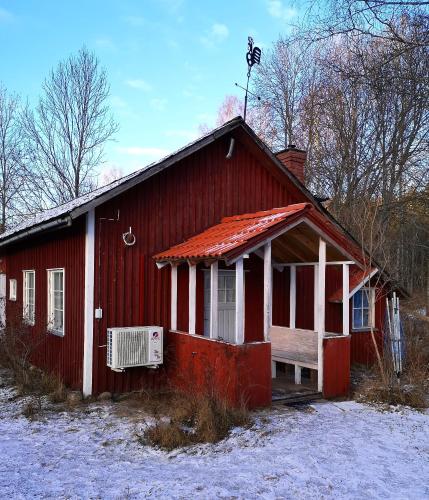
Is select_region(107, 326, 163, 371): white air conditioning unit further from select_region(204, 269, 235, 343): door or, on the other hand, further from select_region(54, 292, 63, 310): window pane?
select_region(54, 292, 63, 310): window pane

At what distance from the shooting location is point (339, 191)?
20.8m

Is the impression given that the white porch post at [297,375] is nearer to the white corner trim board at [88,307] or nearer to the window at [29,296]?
the white corner trim board at [88,307]

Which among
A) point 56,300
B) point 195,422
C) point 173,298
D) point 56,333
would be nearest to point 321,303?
point 173,298

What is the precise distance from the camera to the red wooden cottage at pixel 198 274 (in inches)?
294

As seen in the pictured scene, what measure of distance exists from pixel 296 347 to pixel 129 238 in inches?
148

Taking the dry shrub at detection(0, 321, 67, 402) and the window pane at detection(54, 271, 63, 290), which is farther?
the window pane at detection(54, 271, 63, 290)

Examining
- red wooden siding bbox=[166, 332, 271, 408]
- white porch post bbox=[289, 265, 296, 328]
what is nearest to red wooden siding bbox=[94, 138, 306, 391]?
white porch post bbox=[289, 265, 296, 328]

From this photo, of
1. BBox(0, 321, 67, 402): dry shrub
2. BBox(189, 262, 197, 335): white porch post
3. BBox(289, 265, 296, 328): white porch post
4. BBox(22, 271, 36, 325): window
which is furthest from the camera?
BBox(22, 271, 36, 325): window

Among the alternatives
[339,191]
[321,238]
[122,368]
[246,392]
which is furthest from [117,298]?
[339,191]


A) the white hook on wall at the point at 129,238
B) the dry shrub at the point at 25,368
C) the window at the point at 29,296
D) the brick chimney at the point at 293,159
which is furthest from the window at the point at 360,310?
the window at the point at 29,296

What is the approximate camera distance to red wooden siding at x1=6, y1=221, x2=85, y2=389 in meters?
8.53

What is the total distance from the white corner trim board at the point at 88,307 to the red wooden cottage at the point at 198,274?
0.05 ft

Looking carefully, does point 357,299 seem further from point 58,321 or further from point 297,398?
point 58,321

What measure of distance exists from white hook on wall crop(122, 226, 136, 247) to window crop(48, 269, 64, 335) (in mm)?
1766
